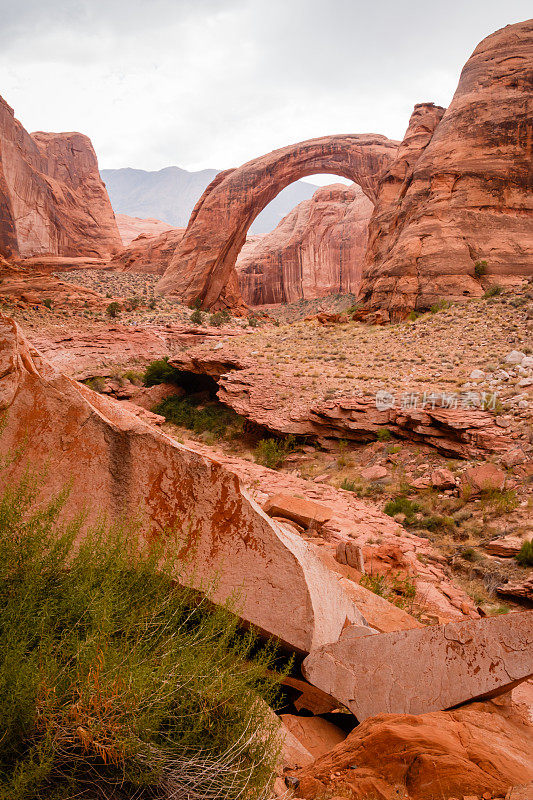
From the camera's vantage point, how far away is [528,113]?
1917cm

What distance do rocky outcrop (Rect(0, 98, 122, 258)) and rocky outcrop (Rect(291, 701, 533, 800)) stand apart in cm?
3427

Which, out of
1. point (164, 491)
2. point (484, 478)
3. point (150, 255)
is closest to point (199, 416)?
point (484, 478)

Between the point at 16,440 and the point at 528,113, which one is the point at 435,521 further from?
the point at 528,113

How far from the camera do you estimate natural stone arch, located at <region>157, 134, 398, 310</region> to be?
2978 centimetres

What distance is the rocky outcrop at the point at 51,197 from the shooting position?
34.2m

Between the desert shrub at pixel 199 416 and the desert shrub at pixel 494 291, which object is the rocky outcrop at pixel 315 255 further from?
the desert shrub at pixel 199 416

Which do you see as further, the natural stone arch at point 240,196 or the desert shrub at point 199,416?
the natural stone arch at point 240,196

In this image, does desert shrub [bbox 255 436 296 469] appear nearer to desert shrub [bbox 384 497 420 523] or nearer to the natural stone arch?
desert shrub [bbox 384 497 420 523]

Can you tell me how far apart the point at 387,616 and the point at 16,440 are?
10.8 feet

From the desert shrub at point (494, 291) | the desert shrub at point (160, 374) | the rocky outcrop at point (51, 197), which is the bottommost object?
the desert shrub at point (160, 374)

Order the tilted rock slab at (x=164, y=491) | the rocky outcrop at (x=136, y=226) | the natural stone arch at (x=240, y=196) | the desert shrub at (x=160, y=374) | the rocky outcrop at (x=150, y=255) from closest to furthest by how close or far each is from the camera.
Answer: the tilted rock slab at (x=164, y=491)
the desert shrub at (x=160, y=374)
the natural stone arch at (x=240, y=196)
the rocky outcrop at (x=150, y=255)
the rocky outcrop at (x=136, y=226)

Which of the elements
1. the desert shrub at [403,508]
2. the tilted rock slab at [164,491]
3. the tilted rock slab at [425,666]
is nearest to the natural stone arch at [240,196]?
the desert shrub at [403,508]

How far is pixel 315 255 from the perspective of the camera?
159 feet

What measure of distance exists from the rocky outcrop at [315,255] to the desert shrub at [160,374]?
3185 centimetres
